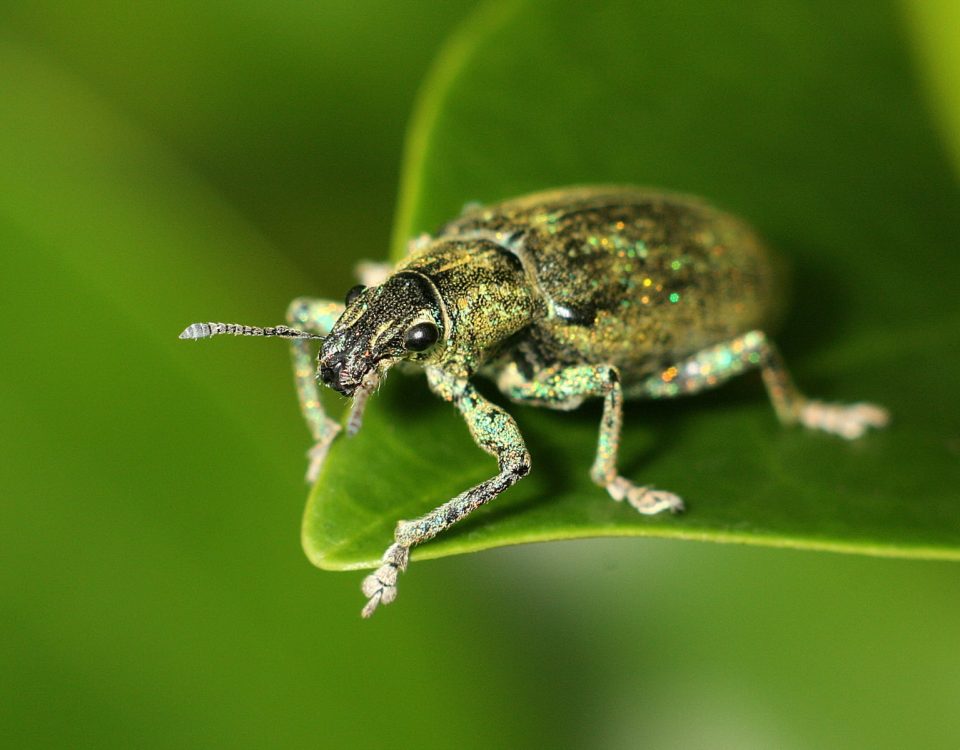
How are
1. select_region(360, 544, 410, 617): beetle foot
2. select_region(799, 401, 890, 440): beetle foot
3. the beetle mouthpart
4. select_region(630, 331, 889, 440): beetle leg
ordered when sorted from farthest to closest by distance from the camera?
select_region(630, 331, 889, 440): beetle leg, select_region(799, 401, 890, 440): beetle foot, the beetle mouthpart, select_region(360, 544, 410, 617): beetle foot

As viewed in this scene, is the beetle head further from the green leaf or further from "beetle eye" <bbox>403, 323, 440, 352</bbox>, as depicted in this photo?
the green leaf

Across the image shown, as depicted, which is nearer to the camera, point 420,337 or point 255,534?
point 255,534

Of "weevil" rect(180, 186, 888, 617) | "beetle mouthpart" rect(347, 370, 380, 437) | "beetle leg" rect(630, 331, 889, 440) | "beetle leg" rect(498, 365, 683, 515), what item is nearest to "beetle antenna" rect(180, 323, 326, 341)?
"weevil" rect(180, 186, 888, 617)

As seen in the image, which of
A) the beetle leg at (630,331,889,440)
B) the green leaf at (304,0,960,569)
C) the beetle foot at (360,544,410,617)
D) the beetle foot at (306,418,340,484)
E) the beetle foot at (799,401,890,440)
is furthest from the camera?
the beetle leg at (630,331,889,440)

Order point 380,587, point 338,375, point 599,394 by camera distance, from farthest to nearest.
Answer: point 599,394 < point 338,375 < point 380,587

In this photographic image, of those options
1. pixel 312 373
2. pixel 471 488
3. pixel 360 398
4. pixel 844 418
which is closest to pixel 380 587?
pixel 471 488

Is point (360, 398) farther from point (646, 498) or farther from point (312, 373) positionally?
point (646, 498)
